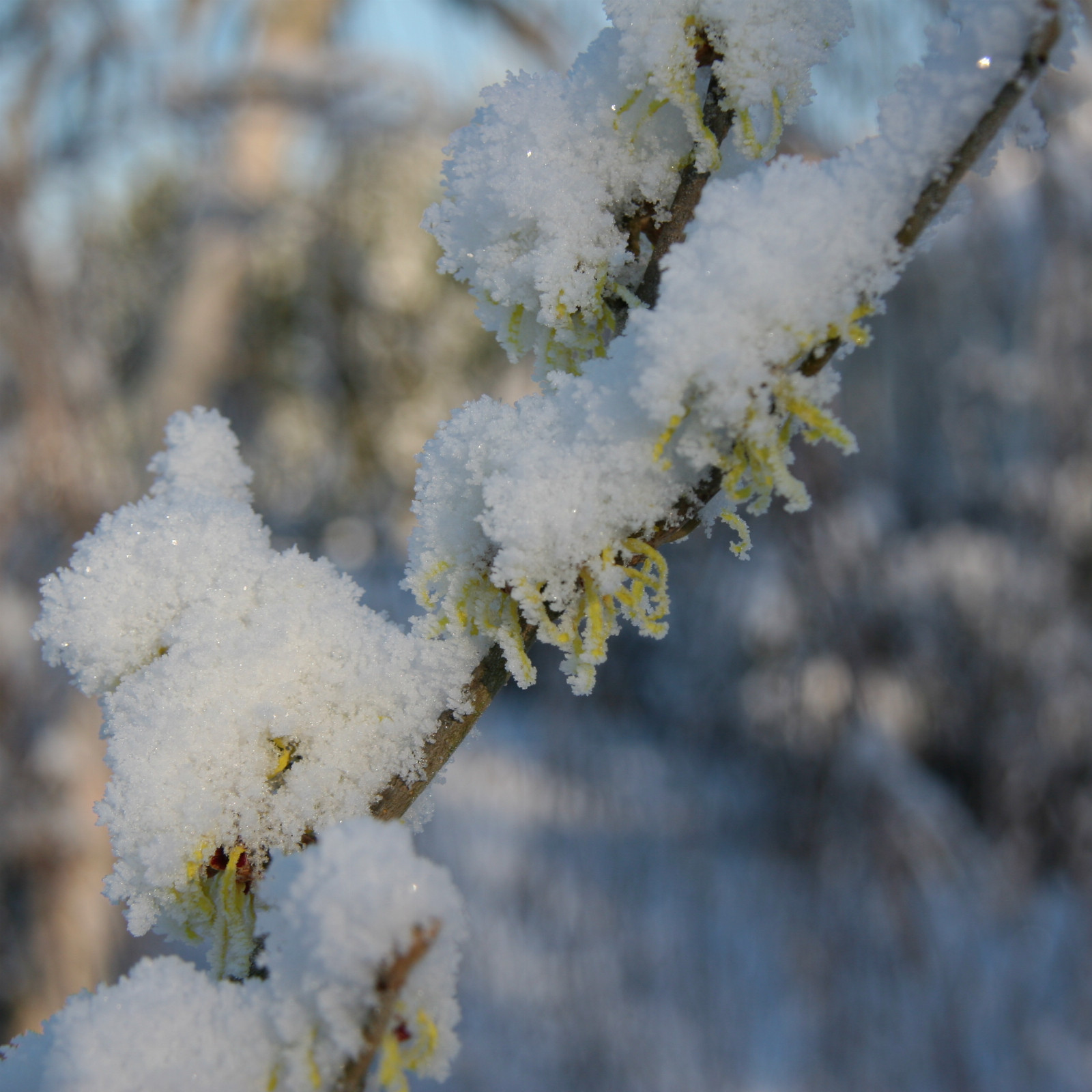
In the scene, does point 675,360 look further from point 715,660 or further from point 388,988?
point 715,660

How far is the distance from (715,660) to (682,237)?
213cm

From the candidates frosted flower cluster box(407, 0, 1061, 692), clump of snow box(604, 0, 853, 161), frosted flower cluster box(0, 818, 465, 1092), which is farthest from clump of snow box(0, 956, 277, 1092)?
clump of snow box(604, 0, 853, 161)

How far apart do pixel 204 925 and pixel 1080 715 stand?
9.02 feet

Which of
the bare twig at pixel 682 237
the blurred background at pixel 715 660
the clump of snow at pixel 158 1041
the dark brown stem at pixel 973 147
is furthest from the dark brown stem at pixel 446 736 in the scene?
the blurred background at pixel 715 660

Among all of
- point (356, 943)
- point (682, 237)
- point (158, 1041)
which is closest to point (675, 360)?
point (682, 237)

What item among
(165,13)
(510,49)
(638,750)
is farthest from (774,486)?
(165,13)

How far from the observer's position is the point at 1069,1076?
234 cm

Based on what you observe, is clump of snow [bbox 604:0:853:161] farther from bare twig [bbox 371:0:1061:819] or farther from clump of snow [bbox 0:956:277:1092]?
clump of snow [bbox 0:956:277:1092]

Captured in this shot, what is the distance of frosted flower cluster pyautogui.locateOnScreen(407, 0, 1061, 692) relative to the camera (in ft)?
1.26

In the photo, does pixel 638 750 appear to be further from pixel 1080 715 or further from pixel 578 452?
pixel 578 452

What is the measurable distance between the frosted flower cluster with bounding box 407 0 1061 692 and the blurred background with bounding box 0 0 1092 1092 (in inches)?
64.3

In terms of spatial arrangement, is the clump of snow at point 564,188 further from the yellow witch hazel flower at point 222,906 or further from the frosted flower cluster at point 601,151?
the yellow witch hazel flower at point 222,906

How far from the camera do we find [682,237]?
1.62ft

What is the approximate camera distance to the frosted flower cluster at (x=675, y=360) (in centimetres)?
39
